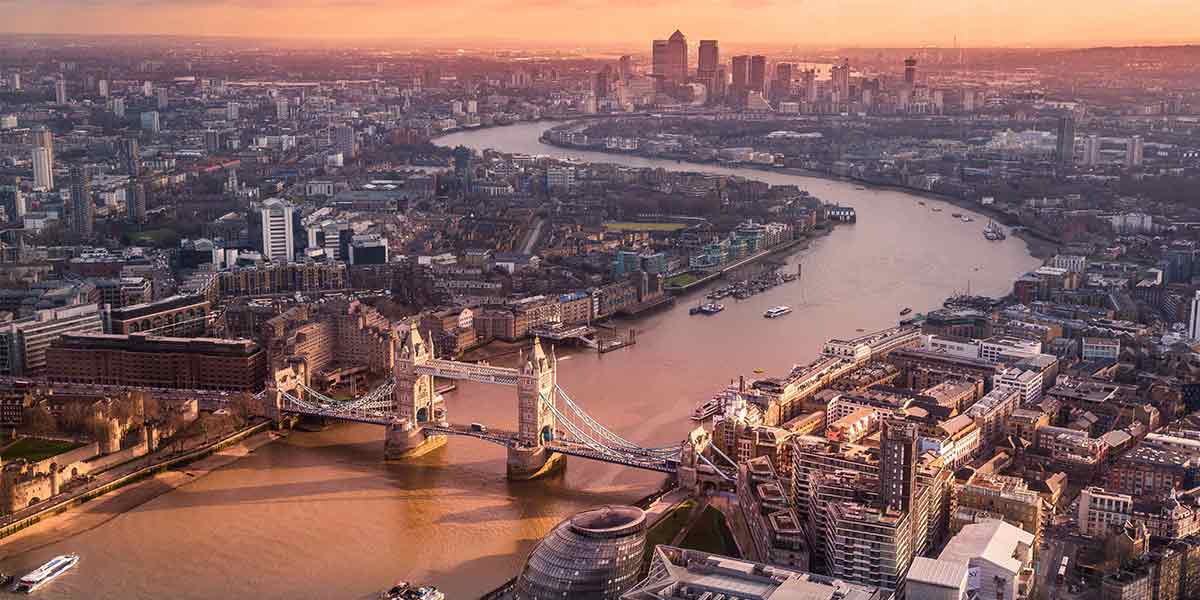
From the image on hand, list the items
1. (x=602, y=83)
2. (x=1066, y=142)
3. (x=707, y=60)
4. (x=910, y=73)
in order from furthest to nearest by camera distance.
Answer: (x=707, y=60) → (x=602, y=83) → (x=910, y=73) → (x=1066, y=142)

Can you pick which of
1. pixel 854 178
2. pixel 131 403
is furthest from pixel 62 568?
pixel 854 178

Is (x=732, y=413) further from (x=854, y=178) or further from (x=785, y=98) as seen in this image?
(x=785, y=98)

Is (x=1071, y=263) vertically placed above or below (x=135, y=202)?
below

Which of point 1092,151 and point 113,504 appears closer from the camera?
point 113,504

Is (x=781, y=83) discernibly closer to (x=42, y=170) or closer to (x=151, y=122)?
(x=151, y=122)

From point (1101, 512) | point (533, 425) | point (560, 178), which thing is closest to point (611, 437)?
point (533, 425)

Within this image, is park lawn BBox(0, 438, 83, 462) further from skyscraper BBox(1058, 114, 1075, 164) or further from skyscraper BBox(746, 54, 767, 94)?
skyscraper BBox(746, 54, 767, 94)

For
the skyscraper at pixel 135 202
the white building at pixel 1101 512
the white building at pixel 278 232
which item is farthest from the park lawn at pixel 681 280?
the white building at pixel 1101 512
